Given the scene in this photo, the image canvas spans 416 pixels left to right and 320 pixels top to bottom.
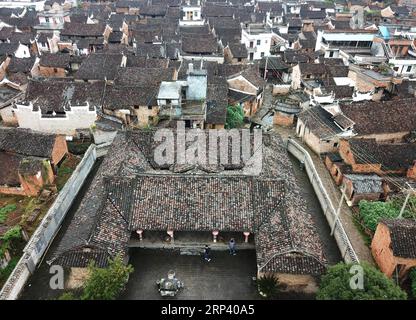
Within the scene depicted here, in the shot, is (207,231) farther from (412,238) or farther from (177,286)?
(412,238)

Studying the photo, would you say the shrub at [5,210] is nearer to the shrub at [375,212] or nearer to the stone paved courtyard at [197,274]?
the stone paved courtyard at [197,274]

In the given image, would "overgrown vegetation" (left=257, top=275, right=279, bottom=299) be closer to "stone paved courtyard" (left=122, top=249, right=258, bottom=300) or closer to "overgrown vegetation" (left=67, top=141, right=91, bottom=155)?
"stone paved courtyard" (left=122, top=249, right=258, bottom=300)

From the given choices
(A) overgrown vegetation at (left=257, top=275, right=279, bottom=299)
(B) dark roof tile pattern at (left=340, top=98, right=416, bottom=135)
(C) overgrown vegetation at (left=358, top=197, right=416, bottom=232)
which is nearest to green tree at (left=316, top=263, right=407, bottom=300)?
(A) overgrown vegetation at (left=257, top=275, right=279, bottom=299)

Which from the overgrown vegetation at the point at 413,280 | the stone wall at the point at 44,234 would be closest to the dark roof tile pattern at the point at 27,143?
the stone wall at the point at 44,234

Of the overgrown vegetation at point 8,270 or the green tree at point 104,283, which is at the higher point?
the overgrown vegetation at point 8,270

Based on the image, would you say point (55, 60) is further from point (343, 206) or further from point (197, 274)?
point (343, 206)
